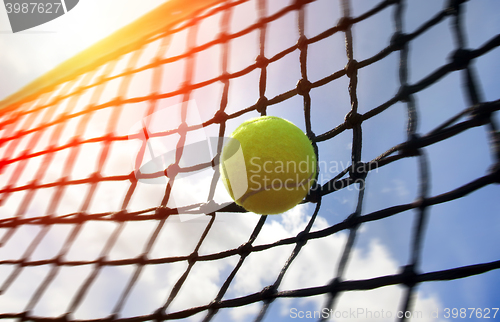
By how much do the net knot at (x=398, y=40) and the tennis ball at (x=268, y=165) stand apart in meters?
0.60

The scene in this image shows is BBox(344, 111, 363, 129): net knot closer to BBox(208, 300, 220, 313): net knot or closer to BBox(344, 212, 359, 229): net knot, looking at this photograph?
BBox(344, 212, 359, 229): net knot

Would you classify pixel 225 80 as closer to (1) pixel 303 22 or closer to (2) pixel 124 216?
(1) pixel 303 22

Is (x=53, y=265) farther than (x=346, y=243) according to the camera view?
Yes

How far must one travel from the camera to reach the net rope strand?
3.20ft

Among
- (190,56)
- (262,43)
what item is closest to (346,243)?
(262,43)

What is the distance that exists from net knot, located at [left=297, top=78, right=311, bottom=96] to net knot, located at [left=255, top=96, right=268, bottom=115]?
0.21 meters

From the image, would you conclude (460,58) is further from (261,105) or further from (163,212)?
(163,212)

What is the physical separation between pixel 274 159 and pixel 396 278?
1.86 feet

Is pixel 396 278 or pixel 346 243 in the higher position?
pixel 346 243

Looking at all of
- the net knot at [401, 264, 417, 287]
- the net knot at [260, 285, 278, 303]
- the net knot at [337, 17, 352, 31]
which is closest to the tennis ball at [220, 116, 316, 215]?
the net knot at [260, 285, 278, 303]

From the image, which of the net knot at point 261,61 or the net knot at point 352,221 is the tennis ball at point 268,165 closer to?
the net knot at point 352,221

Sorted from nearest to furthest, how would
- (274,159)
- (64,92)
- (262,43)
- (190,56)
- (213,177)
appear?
(274,159)
(213,177)
(262,43)
(190,56)
(64,92)

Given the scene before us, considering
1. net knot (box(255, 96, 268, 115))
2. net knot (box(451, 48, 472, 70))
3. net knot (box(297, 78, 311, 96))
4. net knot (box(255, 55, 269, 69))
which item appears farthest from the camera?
net knot (box(255, 55, 269, 69))

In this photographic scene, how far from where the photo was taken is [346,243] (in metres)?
1.16
